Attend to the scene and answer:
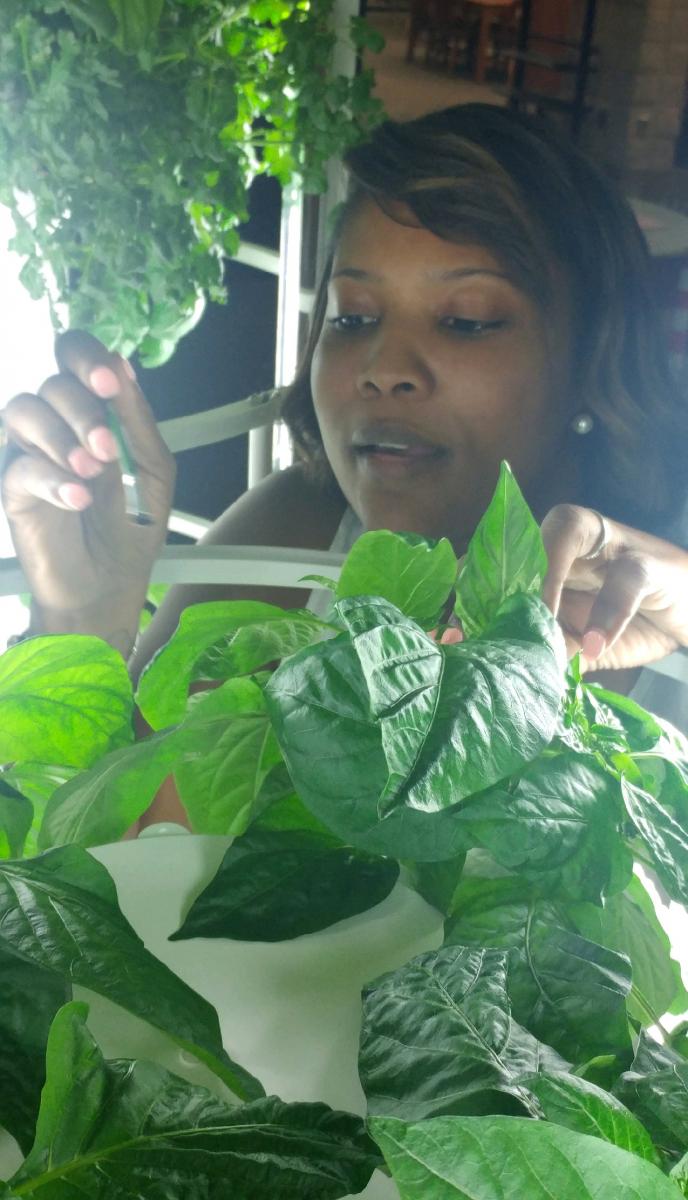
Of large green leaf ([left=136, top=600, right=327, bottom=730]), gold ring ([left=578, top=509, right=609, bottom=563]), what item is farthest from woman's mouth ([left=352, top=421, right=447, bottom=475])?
large green leaf ([left=136, top=600, right=327, bottom=730])

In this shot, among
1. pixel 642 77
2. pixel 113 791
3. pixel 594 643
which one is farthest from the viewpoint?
pixel 594 643

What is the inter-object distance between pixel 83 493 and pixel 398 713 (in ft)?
1.86

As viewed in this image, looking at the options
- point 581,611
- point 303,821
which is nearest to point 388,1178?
point 303,821

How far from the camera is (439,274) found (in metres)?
0.67

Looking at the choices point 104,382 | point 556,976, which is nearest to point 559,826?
point 556,976

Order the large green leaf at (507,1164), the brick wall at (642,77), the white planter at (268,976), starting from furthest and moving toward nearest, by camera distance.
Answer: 1. the brick wall at (642,77)
2. the white planter at (268,976)
3. the large green leaf at (507,1164)

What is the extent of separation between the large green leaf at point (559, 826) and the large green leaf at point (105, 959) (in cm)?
8

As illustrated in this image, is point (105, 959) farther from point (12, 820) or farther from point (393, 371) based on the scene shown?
point (393, 371)

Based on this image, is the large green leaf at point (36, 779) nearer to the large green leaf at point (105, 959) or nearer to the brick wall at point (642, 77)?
the large green leaf at point (105, 959)

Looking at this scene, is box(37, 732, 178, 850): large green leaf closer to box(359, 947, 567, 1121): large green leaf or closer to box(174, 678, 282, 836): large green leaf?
box(174, 678, 282, 836): large green leaf

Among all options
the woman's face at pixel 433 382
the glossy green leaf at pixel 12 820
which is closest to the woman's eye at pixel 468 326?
the woman's face at pixel 433 382

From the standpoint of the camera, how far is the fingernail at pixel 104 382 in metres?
0.73

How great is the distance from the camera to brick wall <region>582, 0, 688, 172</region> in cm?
60

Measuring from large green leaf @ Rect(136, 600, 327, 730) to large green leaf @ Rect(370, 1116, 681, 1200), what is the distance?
222 mm
